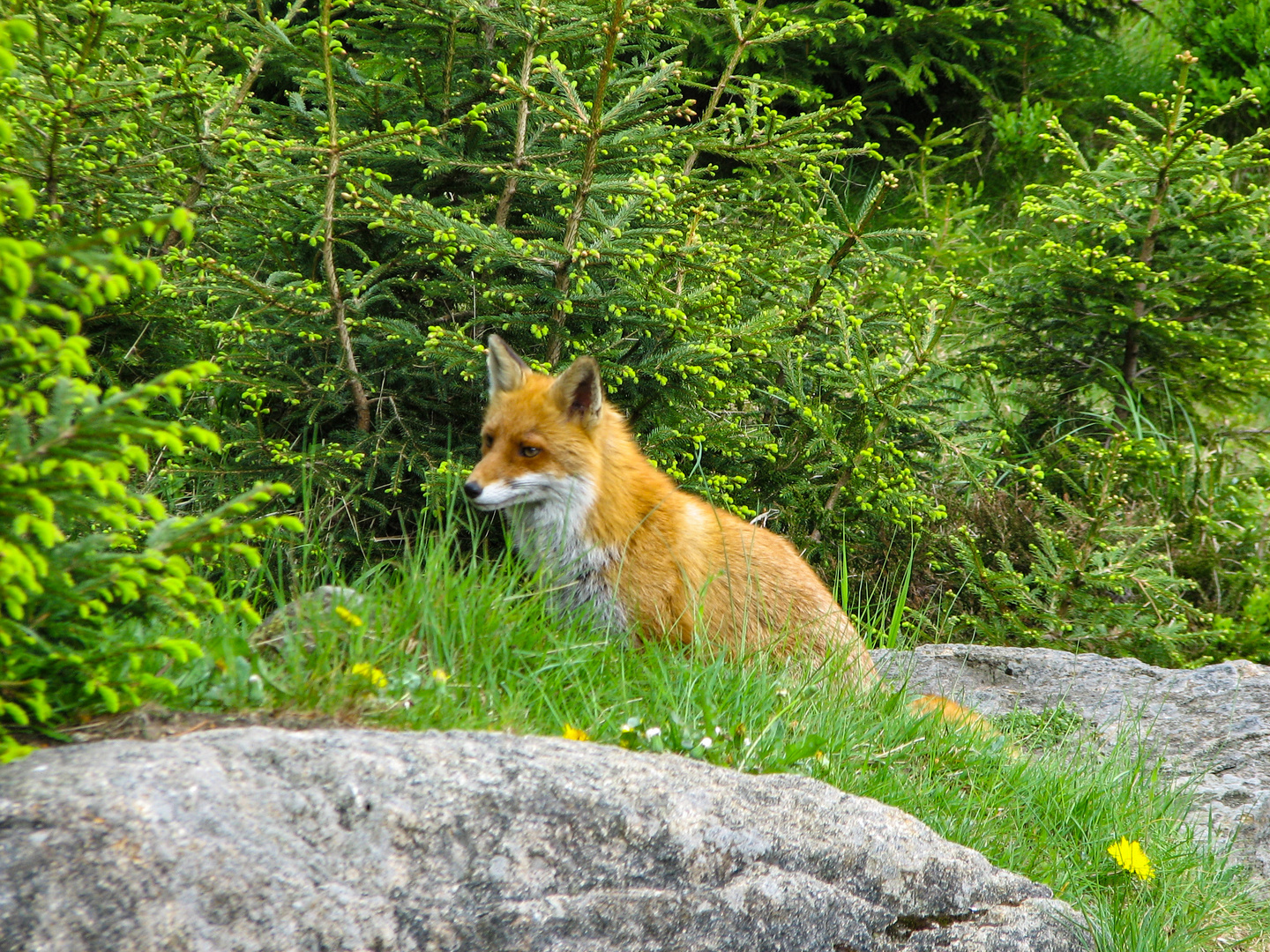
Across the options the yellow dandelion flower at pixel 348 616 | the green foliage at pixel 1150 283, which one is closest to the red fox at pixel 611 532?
the yellow dandelion flower at pixel 348 616

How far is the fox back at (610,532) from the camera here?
470 centimetres

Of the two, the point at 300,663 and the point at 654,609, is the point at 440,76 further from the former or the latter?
the point at 300,663

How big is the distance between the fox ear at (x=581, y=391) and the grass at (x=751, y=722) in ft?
3.45

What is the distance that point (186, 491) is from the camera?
535 cm

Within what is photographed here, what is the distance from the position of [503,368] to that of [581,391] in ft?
1.26

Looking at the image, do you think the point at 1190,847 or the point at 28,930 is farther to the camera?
the point at 1190,847

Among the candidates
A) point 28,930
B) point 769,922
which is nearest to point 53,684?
point 28,930

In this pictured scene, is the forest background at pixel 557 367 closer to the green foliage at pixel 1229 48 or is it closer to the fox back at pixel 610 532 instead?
the fox back at pixel 610 532

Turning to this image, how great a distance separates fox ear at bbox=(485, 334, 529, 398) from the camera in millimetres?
4801

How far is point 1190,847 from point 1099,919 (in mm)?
850

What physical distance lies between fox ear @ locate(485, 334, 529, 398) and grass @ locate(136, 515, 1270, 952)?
1128 millimetres

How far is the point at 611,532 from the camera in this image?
4.86 metres

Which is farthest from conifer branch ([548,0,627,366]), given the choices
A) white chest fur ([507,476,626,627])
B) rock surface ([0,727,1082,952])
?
rock surface ([0,727,1082,952])

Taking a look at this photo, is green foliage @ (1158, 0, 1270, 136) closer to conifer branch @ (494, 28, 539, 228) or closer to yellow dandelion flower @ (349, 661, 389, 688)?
conifer branch @ (494, 28, 539, 228)
